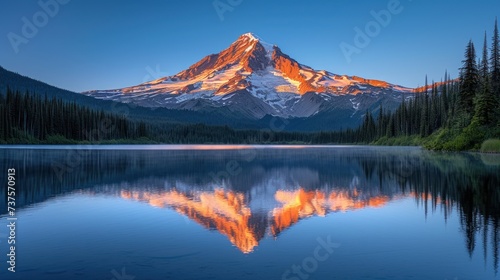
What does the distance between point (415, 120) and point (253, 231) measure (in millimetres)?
135561

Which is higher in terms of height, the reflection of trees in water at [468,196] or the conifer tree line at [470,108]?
the conifer tree line at [470,108]

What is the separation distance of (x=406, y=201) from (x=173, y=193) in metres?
12.8

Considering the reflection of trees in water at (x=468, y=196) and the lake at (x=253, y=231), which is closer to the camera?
the lake at (x=253, y=231)

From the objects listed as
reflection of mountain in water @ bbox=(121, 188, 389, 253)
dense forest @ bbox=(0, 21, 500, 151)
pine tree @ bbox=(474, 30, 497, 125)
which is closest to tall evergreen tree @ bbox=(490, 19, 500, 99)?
dense forest @ bbox=(0, 21, 500, 151)

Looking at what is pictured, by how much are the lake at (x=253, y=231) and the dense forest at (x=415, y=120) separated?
55.6 metres

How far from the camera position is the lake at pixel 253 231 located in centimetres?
1127

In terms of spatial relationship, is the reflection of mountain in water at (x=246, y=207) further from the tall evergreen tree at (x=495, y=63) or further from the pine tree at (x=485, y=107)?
the tall evergreen tree at (x=495, y=63)

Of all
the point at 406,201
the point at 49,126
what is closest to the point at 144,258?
the point at 406,201

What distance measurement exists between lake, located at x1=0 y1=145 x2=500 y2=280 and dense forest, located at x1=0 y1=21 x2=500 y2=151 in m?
55.6

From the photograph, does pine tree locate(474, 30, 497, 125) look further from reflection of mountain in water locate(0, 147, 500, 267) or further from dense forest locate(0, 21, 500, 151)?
reflection of mountain in water locate(0, 147, 500, 267)

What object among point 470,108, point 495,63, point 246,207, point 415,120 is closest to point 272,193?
point 246,207

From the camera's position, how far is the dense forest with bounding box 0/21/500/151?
7869 centimetres

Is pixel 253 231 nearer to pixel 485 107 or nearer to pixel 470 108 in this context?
pixel 485 107

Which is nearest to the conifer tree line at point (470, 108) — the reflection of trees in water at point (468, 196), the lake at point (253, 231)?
the reflection of trees in water at point (468, 196)
